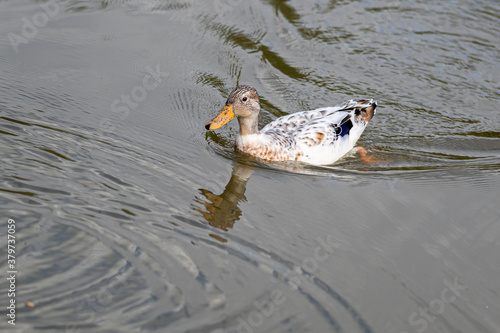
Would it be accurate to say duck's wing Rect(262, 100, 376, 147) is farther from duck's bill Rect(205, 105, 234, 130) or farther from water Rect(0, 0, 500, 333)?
duck's bill Rect(205, 105, 234, 130)

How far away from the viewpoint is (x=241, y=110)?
904cm

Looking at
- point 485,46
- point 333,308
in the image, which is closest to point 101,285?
point 333,308

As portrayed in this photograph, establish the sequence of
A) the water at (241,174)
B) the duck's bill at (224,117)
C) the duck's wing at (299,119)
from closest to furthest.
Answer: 1. the water at (241,174)
2. the duck's bill at (224,117)
3. the duck's wing at (299,119)

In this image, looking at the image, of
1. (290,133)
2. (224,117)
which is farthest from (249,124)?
(290,133)

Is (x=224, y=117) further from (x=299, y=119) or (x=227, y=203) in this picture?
(x=227, y=203)

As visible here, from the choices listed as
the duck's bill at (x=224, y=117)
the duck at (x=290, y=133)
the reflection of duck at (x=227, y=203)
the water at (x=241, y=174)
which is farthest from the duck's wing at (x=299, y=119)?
the reflection of duck at (x=227, y=203)

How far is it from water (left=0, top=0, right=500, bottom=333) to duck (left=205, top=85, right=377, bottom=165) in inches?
10.1

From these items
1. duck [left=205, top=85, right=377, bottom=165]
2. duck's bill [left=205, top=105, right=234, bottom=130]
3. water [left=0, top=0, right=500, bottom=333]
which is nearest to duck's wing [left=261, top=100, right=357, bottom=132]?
duck [left=205, top=85, right=377, bottom=165]

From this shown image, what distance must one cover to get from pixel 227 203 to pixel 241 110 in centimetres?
192

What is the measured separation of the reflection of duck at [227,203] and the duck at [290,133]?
673 millimetres

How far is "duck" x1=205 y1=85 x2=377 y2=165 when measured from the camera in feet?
29.6

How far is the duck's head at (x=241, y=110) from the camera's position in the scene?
29.5 feet

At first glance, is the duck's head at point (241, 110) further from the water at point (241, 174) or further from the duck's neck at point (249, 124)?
the water at point (241, 174)

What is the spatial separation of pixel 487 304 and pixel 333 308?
1546 millimetres
